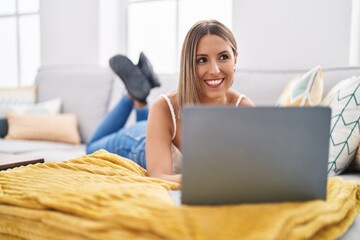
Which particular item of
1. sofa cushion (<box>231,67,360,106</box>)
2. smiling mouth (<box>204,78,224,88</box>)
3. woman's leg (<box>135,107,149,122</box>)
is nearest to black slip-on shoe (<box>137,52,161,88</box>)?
woman's leg (<box>135,107,149,122</box>)

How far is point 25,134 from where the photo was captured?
2311 millimetres

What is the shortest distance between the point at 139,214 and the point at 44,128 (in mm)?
1887

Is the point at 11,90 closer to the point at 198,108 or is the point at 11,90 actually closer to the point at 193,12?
the point at 193,12

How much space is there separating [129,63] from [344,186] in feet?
4.34

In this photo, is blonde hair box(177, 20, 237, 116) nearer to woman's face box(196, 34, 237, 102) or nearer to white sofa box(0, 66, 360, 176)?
woman's face box(196, 34, 237, 102)

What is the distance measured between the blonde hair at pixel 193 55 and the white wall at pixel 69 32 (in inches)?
72.1

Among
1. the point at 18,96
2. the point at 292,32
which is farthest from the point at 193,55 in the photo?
the point at 18,96

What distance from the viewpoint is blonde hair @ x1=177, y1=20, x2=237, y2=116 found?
1.14m

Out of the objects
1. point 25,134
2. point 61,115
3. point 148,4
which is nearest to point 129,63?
point 61,115

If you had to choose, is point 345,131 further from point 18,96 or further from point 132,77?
point 18,96

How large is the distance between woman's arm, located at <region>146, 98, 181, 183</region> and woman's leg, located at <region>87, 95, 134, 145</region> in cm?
81

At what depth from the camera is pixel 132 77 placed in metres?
1.90

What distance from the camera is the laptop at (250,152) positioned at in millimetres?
592

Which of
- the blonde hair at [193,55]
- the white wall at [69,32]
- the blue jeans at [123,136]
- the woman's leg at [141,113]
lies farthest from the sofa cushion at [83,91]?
the blonde hair at [193,55]
